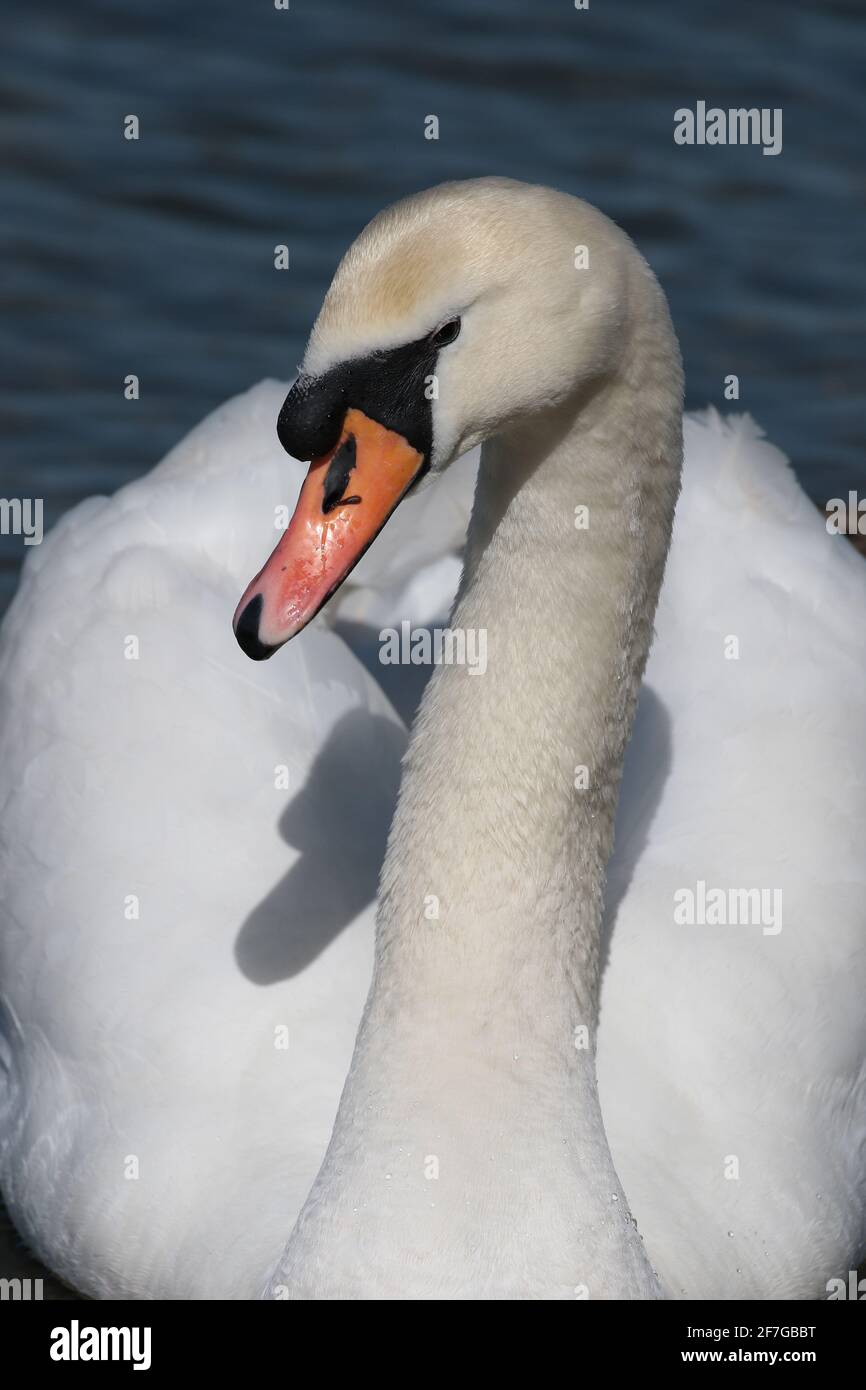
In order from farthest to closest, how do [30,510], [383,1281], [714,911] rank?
[30,510] → [714,911] → [383,1281]

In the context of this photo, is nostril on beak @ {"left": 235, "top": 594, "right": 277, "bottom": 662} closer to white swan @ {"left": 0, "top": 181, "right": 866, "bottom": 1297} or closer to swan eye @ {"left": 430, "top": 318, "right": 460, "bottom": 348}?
white swan @ {"left": 0, "top": 181, "right": 866, "bottom": 1297}

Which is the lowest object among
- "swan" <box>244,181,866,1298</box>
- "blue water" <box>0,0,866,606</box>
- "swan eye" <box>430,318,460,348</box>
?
"swan" <box>244,181,866,1298</box>

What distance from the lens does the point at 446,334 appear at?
3643 mm

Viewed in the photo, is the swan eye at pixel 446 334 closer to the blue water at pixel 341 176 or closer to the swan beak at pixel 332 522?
the swan beak at pixel 332 522

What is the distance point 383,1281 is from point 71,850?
1.63 metres

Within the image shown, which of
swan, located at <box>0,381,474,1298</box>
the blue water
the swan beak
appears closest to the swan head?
the swan beak

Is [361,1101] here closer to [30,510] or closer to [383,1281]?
[383,1281]

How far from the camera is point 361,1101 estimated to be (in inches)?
164

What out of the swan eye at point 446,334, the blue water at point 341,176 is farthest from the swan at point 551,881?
the blue water at point 341,176

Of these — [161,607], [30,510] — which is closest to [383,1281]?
[161,607]

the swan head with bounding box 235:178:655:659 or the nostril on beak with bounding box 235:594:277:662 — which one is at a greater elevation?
the swan head with bounding box 235:178:655:659

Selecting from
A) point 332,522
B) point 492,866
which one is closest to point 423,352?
point 332,522

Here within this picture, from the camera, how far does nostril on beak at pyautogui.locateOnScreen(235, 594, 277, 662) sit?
3.64 meters

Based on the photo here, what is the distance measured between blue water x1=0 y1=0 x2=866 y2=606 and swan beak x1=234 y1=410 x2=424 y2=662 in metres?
4.29
